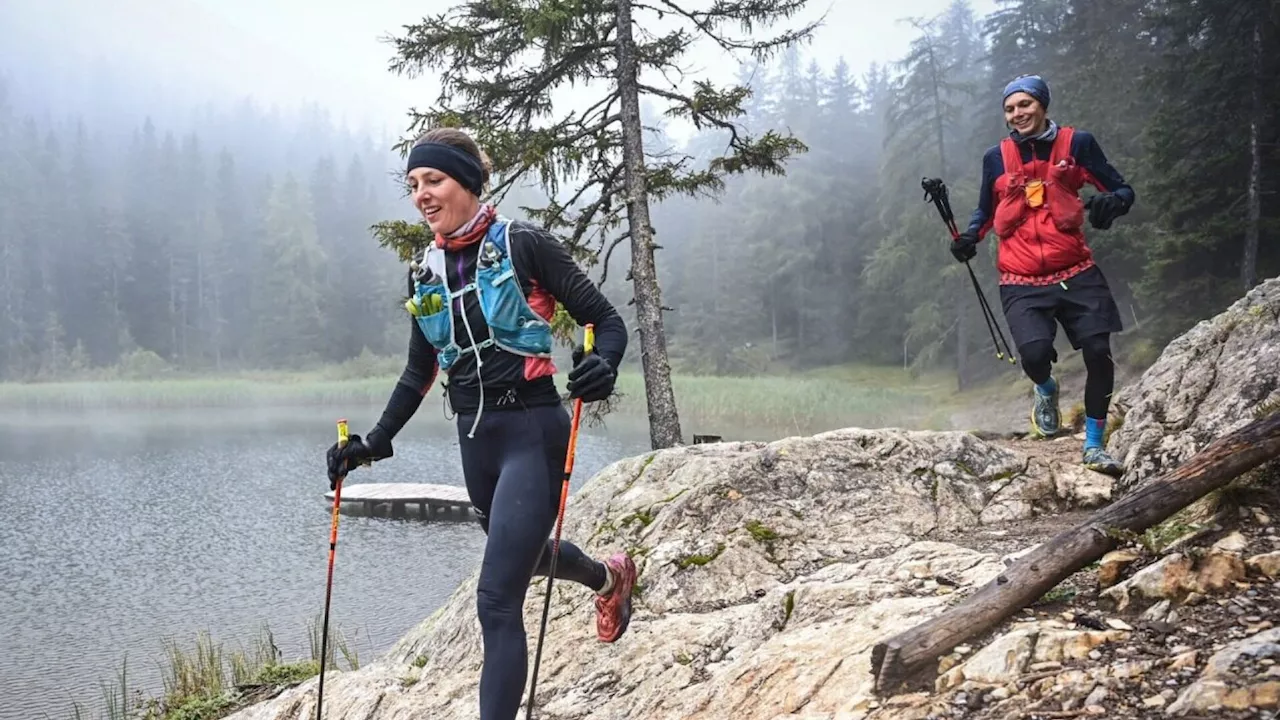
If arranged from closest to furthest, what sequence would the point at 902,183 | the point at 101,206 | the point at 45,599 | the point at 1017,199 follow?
1. the point at 1017,199
2. the point at 45,599
3. the point at 902,183
4. the point at 101,206

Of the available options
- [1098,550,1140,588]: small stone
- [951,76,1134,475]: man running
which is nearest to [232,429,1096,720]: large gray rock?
[1098,550,1140,588]: small stone

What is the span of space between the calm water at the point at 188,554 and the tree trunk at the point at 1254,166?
14110 mm

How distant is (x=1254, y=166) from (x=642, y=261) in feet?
41.0

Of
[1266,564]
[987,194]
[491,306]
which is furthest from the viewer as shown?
[987,194]

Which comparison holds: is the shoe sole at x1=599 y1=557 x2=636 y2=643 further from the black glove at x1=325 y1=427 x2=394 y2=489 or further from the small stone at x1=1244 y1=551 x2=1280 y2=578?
the small stone at x1=1244 y1=551 x2=1280 y2=578

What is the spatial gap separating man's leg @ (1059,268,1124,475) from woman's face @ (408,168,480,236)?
3.90 m

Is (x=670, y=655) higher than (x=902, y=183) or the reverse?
the reverse

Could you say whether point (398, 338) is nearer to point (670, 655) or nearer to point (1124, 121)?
point (1124, 121)

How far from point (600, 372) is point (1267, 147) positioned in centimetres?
1816

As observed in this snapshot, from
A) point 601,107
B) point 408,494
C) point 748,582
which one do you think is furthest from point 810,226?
point 748,582

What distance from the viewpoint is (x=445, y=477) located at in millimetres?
21391

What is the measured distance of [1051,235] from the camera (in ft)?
17.3

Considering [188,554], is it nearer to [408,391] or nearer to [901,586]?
[408,391]

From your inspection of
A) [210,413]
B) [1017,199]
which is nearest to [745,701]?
[1017,199]
